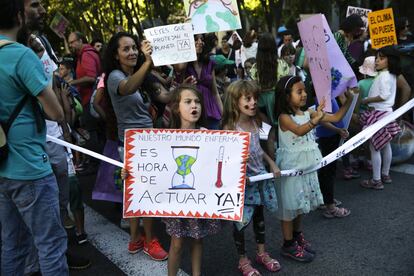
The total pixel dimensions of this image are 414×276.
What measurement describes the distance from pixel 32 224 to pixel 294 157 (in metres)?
1.84

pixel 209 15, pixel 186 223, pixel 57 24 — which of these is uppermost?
pixel 57 24

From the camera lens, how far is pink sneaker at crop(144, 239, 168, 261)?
11.0ft

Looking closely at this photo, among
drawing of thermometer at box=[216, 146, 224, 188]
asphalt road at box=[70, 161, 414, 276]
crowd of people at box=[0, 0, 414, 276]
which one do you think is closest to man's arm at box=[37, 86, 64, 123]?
crowd of people at box=[0, 0, 414, 276]

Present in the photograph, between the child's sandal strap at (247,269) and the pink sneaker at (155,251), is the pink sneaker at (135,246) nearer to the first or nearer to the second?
the pink sneaker at (155,251)

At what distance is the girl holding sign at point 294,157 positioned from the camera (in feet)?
10.2

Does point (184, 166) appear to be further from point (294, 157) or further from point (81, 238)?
point (81, 238)

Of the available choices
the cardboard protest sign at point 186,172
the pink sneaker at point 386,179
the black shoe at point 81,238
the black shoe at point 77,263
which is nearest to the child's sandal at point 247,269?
the cardboard protest sign at point 186,172

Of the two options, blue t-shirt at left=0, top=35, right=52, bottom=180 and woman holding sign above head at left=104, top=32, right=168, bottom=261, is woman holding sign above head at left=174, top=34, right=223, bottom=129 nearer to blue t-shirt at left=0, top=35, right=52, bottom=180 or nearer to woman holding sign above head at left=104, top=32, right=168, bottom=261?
woman holding sign above head at left=104, top=32, right=168, bottom=261

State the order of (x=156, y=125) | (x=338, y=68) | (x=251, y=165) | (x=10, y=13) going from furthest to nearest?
(x=156, y=125), (x=251, y=165), (x=338, y=68), (x=10, y=13)

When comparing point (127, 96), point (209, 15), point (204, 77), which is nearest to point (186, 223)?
point (127, 96)

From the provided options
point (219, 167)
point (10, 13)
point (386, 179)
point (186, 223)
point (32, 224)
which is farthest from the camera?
point (386, 179)

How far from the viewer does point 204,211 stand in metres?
2.68

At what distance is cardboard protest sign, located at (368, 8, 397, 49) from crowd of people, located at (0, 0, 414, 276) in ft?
2.16

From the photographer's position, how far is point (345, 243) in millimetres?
3477
